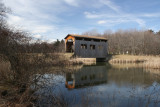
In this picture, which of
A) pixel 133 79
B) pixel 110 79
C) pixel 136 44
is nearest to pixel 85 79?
pixel 110 79

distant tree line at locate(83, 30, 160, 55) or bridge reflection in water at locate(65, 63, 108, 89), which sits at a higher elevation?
distant tree line at locate(83, 30, 160, 55)

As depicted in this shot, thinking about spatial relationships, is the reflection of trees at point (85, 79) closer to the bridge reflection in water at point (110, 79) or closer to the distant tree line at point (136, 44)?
the bridge reflection in water at point (110, 79)

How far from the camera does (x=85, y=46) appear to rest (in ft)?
65.6

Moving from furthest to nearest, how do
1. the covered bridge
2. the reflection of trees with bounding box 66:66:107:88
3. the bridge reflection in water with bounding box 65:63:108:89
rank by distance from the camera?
the covered bridge < the reflection of trees with bounding box 66:66:107:88 < the bridge reflection in water with bounding box 65:63:108:89

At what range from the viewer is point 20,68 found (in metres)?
3.91

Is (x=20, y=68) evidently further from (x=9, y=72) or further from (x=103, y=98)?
(x=103, y=98)

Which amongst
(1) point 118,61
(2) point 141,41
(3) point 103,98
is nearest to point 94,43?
→ (1) point 118,61

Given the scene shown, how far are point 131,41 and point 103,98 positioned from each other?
31.2 m

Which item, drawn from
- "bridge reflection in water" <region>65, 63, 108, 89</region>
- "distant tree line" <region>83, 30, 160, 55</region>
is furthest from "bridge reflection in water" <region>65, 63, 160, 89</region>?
"distant tree line" <region>83, 30, 160, 55</region>

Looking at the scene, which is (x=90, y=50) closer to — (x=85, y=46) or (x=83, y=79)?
(x=85, y=46)

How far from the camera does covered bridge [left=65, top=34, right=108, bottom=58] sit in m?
17.8

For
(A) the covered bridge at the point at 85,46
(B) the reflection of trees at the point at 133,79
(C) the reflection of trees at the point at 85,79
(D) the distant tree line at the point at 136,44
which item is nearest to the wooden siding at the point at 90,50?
(A) the covered bridge at the point at 85,46

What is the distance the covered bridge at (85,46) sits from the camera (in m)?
17.8

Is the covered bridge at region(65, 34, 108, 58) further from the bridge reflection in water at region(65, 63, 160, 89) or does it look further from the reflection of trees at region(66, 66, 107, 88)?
the bridge reflection in water at region(65, 63, 160, 89)
